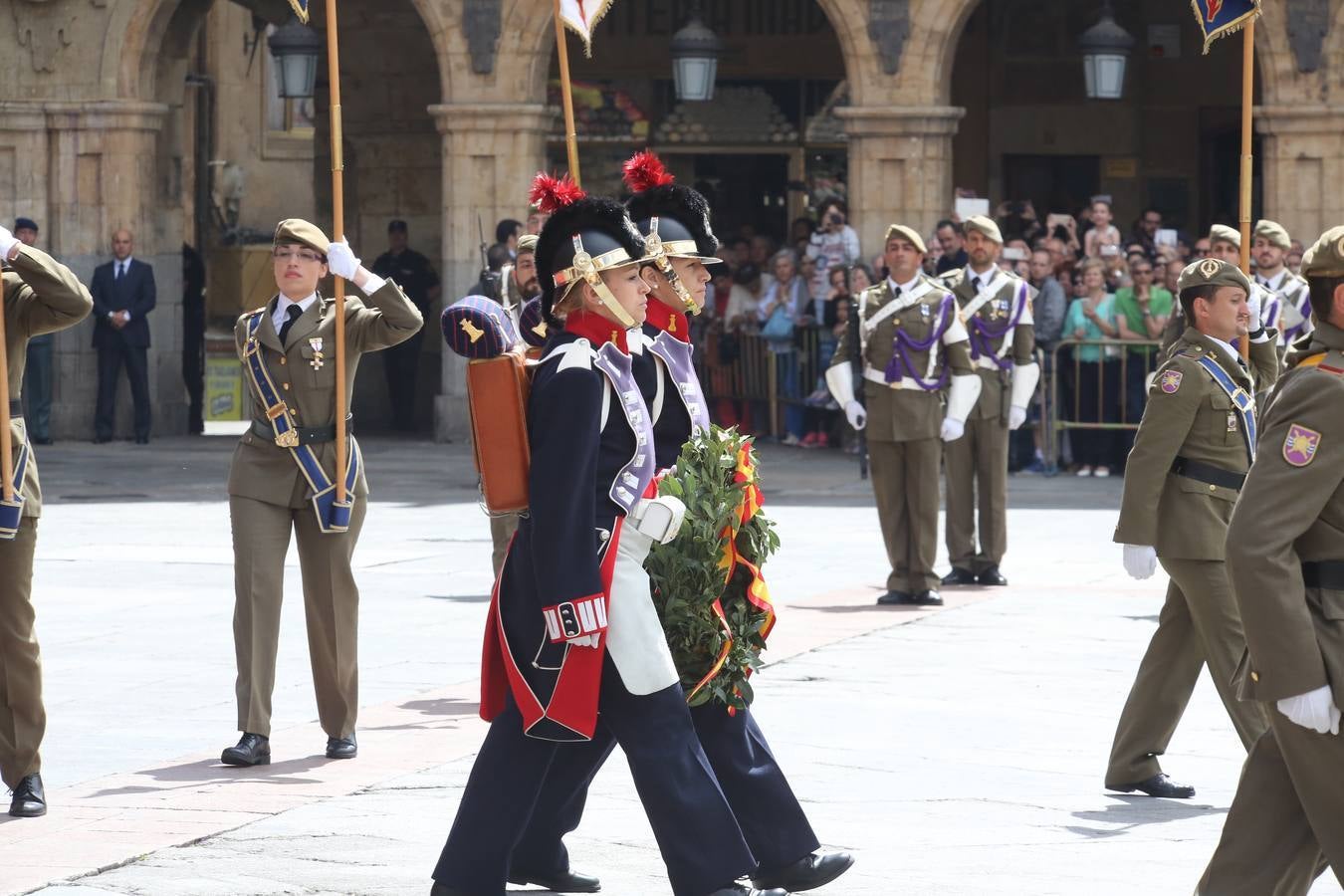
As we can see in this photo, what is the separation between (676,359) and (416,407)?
18140 millimetres

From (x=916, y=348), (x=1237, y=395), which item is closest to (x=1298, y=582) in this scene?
(x=1237, y=395)

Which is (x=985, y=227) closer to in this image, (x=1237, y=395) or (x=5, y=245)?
(x=1237, y=395)

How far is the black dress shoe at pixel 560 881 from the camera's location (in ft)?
21.3

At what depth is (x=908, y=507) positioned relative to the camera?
12750mm

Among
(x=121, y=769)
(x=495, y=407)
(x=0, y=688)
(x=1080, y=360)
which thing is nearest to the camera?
(x=495, y=407)

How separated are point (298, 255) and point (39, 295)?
4.04 ft

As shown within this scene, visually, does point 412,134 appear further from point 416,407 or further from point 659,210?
point 659,210

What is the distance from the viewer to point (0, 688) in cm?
752

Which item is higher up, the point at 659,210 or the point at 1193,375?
the point at 659,210

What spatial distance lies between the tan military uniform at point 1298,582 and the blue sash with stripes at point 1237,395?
2373mm

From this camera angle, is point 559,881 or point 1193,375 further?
point 1193,375

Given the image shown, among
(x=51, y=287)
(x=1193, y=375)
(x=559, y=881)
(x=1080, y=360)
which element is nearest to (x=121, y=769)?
(x=51, y=287)

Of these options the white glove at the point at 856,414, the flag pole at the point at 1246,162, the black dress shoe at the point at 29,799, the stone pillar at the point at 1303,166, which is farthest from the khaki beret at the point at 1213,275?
the stone pillar at the point at 1303,166

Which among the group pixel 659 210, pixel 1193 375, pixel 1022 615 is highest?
pixel 659 210
